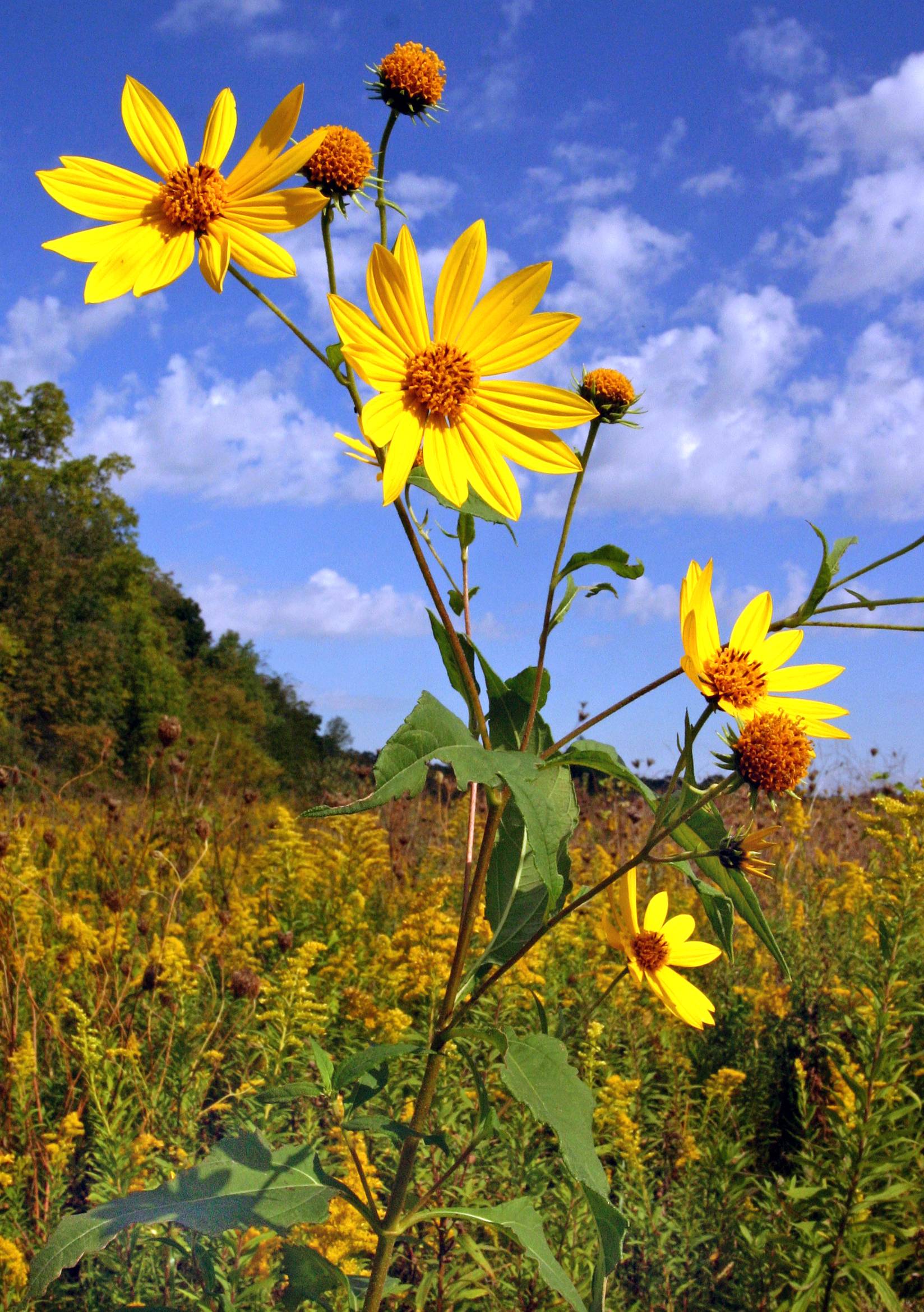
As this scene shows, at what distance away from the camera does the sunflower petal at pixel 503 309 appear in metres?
1.01

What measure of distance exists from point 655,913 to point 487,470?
110 centimetres

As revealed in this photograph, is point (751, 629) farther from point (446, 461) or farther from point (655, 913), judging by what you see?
point (655, 913)

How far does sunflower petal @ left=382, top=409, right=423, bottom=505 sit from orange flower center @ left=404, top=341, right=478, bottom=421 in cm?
3

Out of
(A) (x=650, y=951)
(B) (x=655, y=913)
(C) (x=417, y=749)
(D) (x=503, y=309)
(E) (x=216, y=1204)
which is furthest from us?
(B) (x=655, y=913)

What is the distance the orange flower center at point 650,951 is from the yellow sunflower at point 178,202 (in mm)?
1279

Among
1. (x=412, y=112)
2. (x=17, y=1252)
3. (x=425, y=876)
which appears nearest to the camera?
(x=412, y=112)

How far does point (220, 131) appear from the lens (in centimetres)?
98

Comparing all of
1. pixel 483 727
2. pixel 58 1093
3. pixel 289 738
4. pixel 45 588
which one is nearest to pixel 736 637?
pixel 483 727

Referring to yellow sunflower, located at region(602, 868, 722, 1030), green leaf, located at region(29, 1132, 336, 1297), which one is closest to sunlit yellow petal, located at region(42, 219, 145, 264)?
green leaf, located at region(29, 1132, 336, 1297)

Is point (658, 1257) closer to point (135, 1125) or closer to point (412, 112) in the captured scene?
point (135, 1125)

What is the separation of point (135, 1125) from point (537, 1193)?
138 centimetres

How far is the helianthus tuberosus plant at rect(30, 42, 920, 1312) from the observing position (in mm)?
944

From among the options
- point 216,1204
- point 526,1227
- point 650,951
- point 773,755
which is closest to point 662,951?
point 650,951

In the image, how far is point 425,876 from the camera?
475cm
